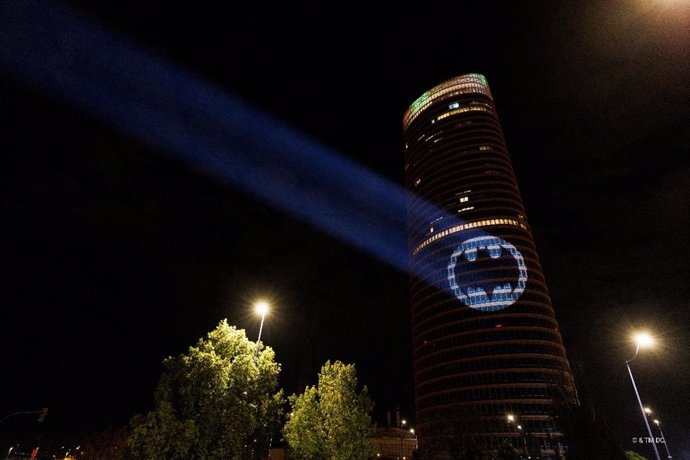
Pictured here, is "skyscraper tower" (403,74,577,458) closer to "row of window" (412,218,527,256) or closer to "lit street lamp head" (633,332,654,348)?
"row of window" (412,218,527,256)

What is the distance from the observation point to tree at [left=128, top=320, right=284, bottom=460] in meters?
15.7

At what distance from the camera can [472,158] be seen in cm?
13900

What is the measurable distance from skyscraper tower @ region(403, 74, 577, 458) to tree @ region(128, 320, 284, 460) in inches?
3568

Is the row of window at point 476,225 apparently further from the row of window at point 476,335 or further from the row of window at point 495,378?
the row of window at point 495,378

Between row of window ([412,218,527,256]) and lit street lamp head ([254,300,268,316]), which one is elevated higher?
row of window ([412,218,527,256])

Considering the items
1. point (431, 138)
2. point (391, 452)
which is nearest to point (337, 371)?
point (391, 452)

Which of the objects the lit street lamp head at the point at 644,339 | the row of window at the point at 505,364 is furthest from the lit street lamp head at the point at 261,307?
the row of window at the point at 505,364

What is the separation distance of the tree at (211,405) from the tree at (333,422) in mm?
5247

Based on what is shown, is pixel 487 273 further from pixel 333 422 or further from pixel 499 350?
pixel 333 422

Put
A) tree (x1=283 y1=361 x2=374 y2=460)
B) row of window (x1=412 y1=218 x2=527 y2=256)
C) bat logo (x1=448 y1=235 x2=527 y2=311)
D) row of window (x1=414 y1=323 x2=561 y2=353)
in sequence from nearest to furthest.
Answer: tree (x1=283 y1=361 x2=374 y2=460) → row of window (x1=414 y1=323 x2=561 y2=353) → bat logo (x1=448 y1=235 x2=527 y2=311) → row of window (x1=412 y1=218 x2=527 y2=256)

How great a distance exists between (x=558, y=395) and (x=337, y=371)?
46.1ft

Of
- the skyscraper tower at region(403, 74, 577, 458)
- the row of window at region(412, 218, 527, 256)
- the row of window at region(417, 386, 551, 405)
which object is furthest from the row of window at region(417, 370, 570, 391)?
the row of window at region(412, 218, 527, 256)

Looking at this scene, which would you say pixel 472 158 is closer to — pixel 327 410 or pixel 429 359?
pixel 429 359

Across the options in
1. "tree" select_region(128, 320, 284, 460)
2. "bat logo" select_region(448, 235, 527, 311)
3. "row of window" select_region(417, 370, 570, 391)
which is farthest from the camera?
"bat logo" select_region(448, 235, 527, 311)
